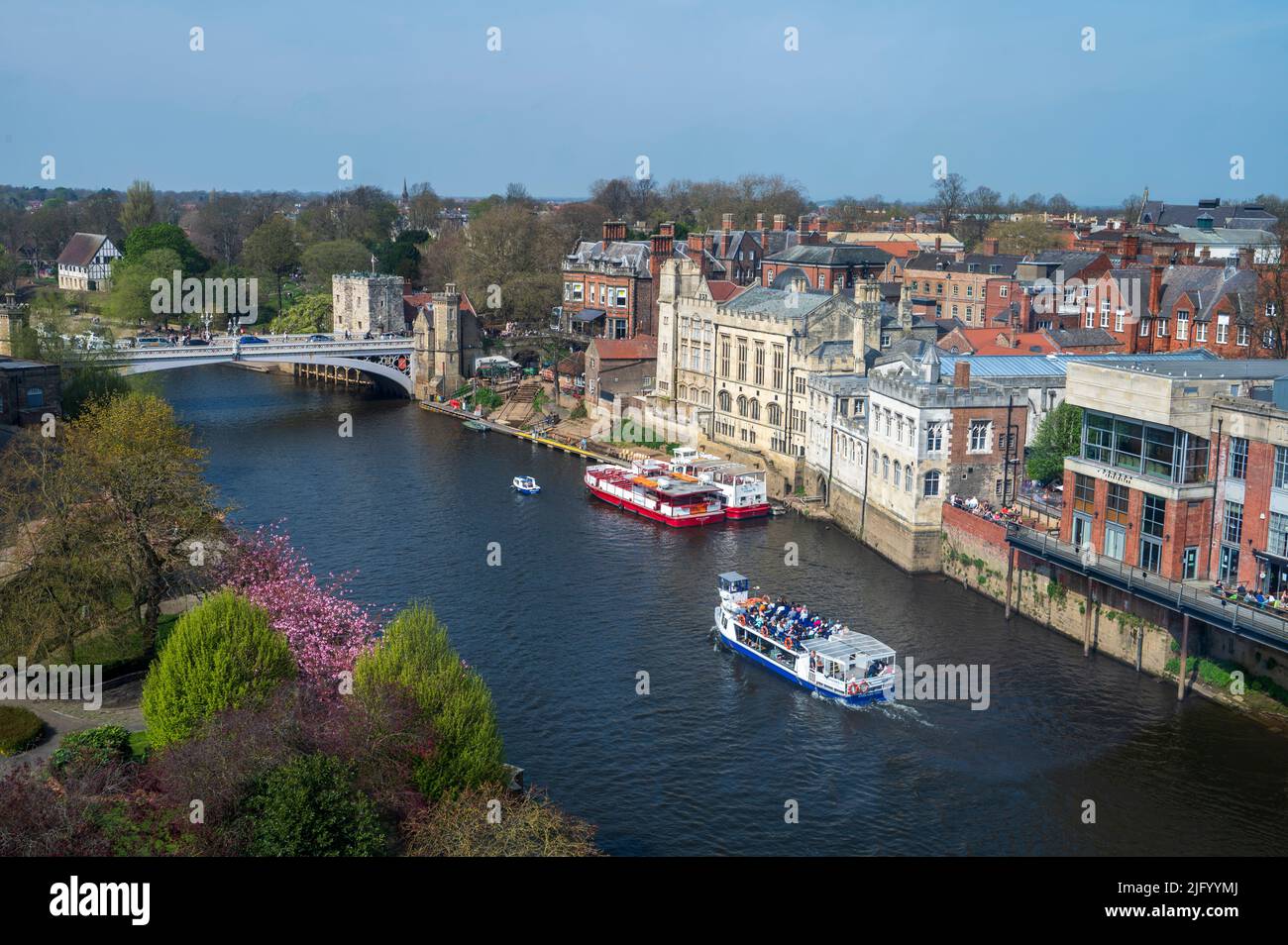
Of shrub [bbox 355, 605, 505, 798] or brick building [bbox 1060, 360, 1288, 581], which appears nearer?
shrub [bbox 355, 605, 505, 798]

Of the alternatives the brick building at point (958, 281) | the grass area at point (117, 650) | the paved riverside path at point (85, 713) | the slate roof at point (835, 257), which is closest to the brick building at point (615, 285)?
the slate roof at point (835, 257)

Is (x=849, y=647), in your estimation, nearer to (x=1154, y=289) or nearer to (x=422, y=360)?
(x=1154, y=289)

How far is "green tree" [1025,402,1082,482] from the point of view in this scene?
54.6m

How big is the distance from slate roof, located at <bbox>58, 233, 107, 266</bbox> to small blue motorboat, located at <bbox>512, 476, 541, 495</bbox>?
9959cm

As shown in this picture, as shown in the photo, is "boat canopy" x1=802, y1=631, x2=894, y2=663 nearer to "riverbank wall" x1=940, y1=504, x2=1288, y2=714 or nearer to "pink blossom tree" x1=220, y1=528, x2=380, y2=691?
"riverbank wall" x1=940, y1=504, x2=1288, y2=714

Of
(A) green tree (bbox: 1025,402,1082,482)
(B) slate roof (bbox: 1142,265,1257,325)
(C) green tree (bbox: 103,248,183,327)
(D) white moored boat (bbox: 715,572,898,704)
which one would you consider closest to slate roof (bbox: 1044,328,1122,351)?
(B) slate roof (bbox: 1142,265,1257,325)

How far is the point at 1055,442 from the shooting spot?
181 ft

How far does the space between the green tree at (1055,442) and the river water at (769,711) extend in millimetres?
6649

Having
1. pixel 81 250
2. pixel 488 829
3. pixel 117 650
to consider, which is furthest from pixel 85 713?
pixel 81 250

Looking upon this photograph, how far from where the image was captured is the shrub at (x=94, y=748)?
30.5 m

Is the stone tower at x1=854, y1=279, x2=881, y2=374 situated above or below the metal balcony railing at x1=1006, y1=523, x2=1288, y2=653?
above

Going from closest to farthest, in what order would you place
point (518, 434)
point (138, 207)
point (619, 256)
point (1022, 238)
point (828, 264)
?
1. point (518, 434)
2. point (828, 264)
3. point (619, 256)
4. point (1022, 238)
5. point (138, 207)

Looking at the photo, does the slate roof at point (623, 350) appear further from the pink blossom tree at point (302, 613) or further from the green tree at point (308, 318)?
the pink blossom tree at point (302, 613)

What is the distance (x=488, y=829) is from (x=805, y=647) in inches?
702
